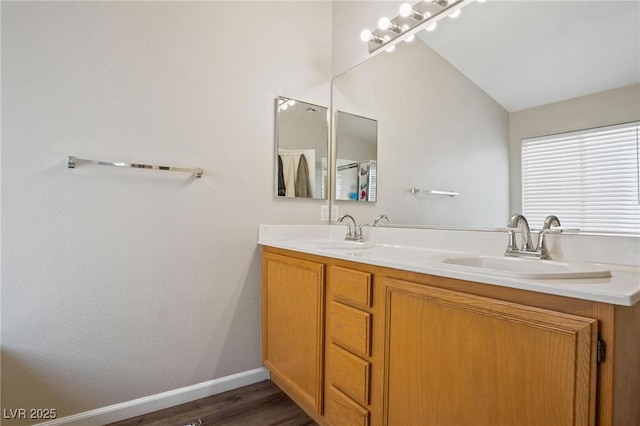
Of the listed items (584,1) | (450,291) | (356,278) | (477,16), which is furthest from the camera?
(477,16)

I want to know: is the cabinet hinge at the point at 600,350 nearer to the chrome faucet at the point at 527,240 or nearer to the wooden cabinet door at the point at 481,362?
the wooden cabinet door at the point at 481,362

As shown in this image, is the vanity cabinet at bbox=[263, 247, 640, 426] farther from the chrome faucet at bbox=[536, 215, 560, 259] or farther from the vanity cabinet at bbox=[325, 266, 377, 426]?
the chrome faucet at bbox=[536, 215, 560, 259]

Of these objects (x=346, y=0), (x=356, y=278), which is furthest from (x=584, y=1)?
(x=346, y=0)

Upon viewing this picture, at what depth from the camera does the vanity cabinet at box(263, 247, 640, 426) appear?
65 cm

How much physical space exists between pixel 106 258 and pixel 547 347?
171cm

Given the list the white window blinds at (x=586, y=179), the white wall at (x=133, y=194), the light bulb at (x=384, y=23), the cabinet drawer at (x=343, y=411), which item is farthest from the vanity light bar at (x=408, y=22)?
the cabinet drawer at (x=343, y=411)

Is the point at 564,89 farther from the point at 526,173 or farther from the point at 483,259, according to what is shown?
the point at 483,259

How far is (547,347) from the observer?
70cm

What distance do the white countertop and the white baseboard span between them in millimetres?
800

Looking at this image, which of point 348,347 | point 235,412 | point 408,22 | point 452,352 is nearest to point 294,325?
point 348,347

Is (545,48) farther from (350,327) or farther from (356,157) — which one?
(350,327)

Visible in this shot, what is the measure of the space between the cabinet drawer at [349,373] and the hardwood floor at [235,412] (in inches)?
17.1

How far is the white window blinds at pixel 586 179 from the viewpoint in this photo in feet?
3.21

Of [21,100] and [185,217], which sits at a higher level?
[21,100]
